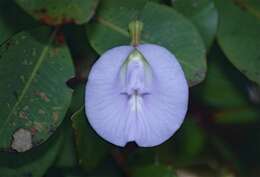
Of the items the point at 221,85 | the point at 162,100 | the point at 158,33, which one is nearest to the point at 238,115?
the point at 221,85

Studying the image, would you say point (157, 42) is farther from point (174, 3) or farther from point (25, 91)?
point (25, 91)

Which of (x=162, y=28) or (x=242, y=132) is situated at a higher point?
(x=162, y=28)

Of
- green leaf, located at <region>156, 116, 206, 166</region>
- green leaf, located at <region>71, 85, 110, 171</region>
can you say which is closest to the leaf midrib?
green leaf, located at <region>71, 85, 110, 171</region>

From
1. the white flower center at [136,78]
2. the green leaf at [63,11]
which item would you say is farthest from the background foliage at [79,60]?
the white flower center at [136,78]

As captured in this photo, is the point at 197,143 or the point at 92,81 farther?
the point at 197,143

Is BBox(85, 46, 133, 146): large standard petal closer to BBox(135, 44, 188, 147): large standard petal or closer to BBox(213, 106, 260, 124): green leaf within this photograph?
BBox(135, 44, 188, 147): large standard petal

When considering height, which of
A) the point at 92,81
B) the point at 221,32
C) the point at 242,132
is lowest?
the point at 242,132

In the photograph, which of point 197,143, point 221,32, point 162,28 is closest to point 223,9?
point 221,32

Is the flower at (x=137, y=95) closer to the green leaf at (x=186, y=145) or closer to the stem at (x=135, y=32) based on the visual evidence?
the stem at (x=135, y=32)
